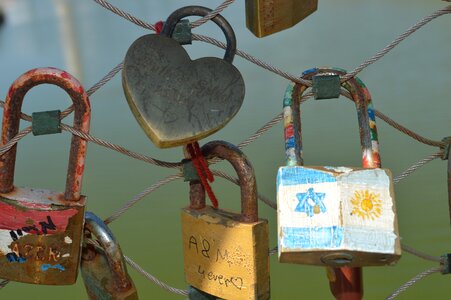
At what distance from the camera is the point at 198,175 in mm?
1088

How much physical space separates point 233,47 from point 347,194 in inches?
9.7

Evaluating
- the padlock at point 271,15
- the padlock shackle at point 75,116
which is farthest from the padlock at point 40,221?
the padlock at point 271,15

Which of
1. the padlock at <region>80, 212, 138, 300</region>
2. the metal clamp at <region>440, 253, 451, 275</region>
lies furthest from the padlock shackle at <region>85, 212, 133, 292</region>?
the metal clamp at <region>440, 253, 451, 275</region>

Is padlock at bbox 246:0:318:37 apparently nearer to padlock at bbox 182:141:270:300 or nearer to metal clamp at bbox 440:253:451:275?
padlock at bbox 182:141:270:300

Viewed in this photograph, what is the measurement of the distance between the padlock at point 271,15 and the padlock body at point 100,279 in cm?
35

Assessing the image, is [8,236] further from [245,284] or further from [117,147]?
[245,284]

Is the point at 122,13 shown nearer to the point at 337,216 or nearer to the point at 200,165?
the point at 200,165

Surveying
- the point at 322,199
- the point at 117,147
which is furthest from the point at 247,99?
the point at 322,199

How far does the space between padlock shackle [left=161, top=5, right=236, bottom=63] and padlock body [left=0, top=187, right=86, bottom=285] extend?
0.24 metres

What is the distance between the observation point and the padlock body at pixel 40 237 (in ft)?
3.36

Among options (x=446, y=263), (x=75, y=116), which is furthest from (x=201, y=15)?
(x=446, y=263)

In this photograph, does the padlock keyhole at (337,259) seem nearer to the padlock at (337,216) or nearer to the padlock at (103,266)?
the padlock at (337,216)

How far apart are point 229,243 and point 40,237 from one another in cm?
23

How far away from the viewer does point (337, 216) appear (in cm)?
92
